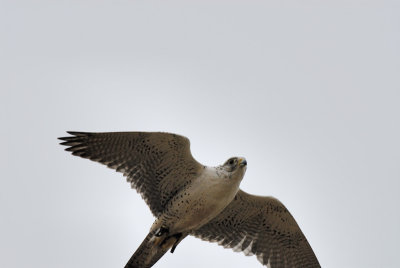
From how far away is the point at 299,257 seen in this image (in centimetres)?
1392

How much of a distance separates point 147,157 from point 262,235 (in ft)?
10.1

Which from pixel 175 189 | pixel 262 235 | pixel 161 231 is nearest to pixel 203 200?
pixel 175 189

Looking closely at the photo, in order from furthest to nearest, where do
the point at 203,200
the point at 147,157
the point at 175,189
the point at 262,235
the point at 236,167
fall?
1. the point at 262,235
2. the point at 175,189
3. the point at 147,157
4. the point at 203,200
5. the point at 236,167

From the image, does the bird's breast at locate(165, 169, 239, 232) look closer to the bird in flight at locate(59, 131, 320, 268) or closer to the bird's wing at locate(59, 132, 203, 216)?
the bird in flight at locate(59, 131, 320, 268)

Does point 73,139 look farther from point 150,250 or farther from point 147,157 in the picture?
point 150,250

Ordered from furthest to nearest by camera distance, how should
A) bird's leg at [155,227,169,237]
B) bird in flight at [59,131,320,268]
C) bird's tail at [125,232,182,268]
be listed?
bird's leg at [155,227,169,237] < bird's tail at [125,232,182,268] < bird in flight at [59,131,320,268]

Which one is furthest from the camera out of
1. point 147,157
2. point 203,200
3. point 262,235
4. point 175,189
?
point 262,235

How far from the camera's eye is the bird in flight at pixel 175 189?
40.9ft

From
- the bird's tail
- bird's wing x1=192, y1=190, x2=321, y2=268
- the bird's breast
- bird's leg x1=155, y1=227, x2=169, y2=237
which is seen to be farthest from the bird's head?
the bird's tail

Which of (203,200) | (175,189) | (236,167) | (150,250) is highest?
(236,167)

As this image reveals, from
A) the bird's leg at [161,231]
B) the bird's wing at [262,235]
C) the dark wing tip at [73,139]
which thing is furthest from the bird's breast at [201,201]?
the dark wing tip at [73,139]

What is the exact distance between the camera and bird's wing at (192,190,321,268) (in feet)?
44.6

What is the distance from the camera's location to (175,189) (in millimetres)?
13164

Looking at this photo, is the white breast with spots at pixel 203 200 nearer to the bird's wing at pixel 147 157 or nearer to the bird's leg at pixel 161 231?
the bird's leg at pixel 161 231
